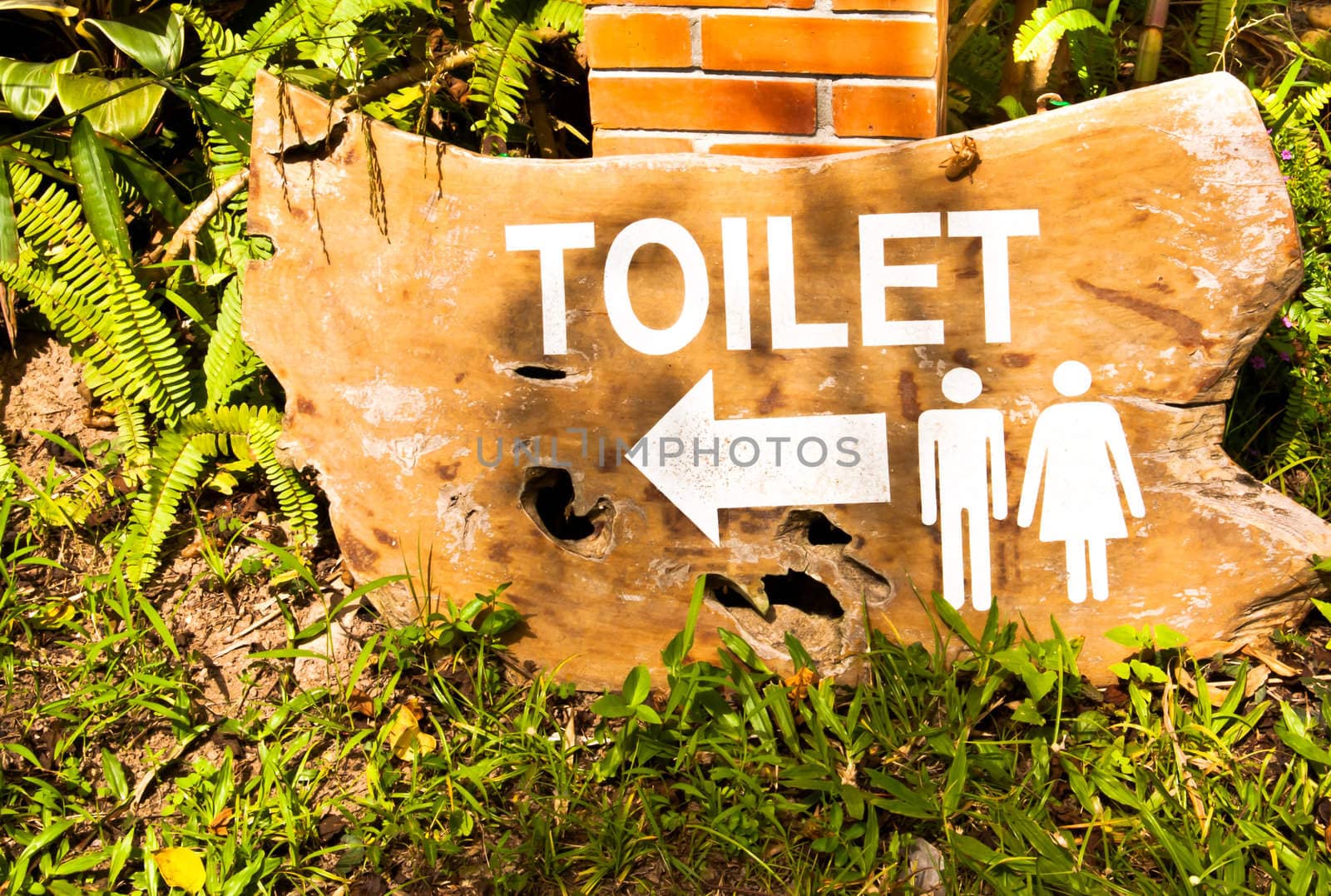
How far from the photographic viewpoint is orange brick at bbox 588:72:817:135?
6.81ft

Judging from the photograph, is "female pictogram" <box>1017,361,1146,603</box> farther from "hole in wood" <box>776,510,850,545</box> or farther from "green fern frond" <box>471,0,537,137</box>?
"green fern frond" <box>471,0,537,137</box>

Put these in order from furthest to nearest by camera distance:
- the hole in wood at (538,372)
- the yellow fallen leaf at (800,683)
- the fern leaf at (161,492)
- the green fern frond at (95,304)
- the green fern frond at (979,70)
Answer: the green fern frond at (979,70) → the green fern frond at (95,304) → the fern leaf at (161,492) → the hole in wood at (538,372) → the yellow fallen leaf at (800,683)

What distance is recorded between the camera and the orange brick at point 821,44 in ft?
6.61

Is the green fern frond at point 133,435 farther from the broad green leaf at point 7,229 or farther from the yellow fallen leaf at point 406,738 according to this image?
the yellow fallen leaf at point 406,738

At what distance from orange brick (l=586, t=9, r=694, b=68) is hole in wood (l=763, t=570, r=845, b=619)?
1175 millimetres

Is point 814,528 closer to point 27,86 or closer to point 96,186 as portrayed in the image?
point 96,186

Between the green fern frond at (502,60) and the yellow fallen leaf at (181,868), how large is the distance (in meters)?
1.76

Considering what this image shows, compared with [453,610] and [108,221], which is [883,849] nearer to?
[453,610]

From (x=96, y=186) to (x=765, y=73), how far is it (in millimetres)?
1765

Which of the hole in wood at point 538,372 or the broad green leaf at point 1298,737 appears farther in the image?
the hole in wood at point 538,372

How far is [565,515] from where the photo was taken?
210 centimetres

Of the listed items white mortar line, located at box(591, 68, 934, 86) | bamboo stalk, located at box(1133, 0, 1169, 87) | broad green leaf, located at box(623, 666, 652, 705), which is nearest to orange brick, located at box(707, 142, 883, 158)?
white mortar line, located at box(591, 68, 934, 86)

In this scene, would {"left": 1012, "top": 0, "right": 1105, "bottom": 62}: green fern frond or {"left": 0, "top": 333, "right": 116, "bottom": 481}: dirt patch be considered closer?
{"left": 1012, "top": 0, "right": 1105, "bottom": 62}: green fern frond

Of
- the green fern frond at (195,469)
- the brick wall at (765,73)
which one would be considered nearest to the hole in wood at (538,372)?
the brick wall at (765,73)
